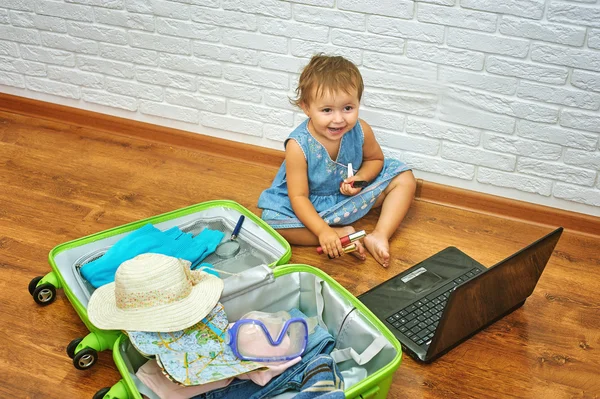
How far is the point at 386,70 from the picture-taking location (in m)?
1.70

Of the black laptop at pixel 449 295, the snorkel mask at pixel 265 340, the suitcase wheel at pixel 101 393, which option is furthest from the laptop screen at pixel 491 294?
the suitcase wheel at pixel 101 393

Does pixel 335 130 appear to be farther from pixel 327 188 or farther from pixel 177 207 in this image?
pixel 177 207

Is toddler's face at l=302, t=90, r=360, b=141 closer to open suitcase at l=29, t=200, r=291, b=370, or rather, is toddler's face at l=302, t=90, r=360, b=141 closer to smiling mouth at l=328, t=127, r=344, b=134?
smiling mouth at l=328, t=127, r=344, b=134

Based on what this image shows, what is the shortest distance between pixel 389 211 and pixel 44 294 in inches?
32.4

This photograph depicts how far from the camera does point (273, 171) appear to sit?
76.7 inches

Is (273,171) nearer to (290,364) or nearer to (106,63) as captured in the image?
(106,63)

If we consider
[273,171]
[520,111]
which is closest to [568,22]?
[520,111]

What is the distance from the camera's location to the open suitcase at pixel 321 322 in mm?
1164

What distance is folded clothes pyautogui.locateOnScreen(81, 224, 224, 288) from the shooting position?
1434 millimetres

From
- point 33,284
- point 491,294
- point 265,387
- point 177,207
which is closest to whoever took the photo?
point 265,387

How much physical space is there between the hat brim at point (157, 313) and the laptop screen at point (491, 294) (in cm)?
44

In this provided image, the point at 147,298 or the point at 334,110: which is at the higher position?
the point at 334,110

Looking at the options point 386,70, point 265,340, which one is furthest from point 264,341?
point 386,70

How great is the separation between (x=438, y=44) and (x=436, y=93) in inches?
4.9
